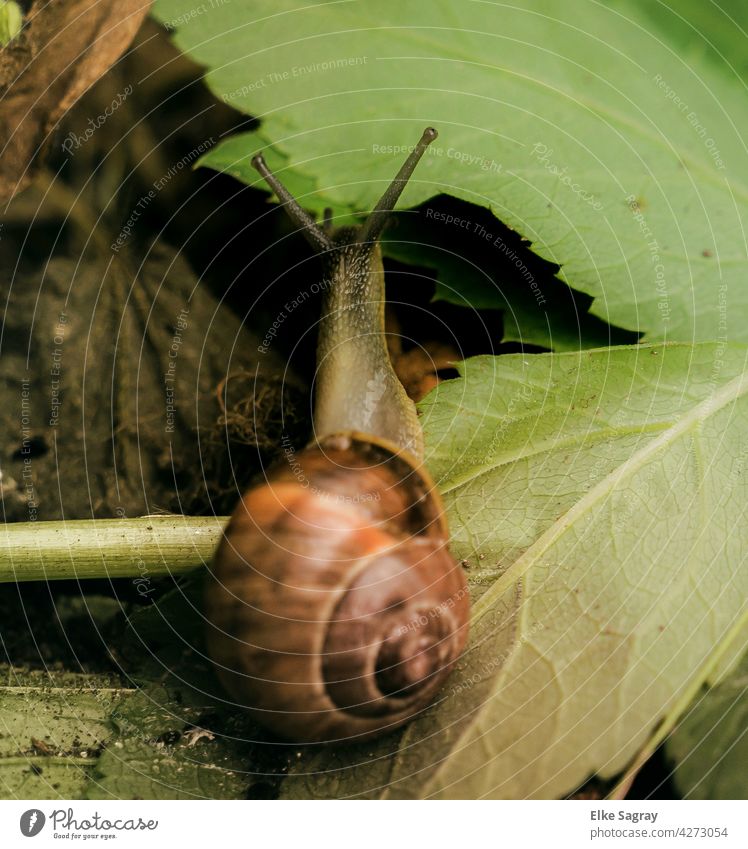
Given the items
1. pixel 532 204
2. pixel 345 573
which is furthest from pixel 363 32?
pixel 345 573

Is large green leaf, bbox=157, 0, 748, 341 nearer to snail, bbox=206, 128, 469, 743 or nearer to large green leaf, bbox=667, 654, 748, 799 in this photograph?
snail, bbox=206, 128, 469, 743

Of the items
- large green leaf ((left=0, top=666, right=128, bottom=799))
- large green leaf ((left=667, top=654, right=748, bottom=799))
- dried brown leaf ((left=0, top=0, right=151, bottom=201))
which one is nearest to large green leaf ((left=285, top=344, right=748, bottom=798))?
large green leaf ((left=667, top=654, right=748, bottom=799))

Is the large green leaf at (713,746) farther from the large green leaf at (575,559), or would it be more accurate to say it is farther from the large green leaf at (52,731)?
the large green leaf at (52,731)

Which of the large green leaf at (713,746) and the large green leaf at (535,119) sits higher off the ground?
the large green leaf at (535,119)

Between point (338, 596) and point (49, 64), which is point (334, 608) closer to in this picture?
point (338, 596)
